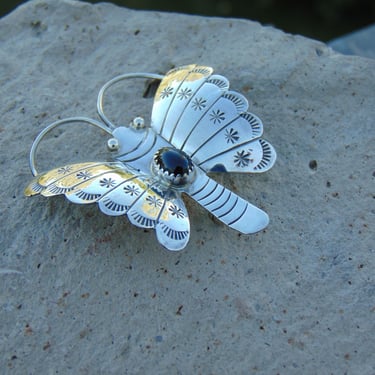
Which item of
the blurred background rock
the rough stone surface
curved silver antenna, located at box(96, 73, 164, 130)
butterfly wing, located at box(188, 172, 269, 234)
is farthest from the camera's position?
the blurred background rock

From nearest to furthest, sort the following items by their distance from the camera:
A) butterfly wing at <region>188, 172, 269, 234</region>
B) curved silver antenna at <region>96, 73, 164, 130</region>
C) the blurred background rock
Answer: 1. butterfly wing at <region>188, 172, 269, 234</region>
2. curved silver antenna at <region>96, 73, 164, 130</region>
3. the blurred background rock

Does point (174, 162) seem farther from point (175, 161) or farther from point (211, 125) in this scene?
point (211, 125)

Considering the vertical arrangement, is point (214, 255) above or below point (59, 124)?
below

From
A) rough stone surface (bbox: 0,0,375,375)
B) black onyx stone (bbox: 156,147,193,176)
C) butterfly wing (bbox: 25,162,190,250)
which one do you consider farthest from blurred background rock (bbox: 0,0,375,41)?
butterfly wing (bbox: 25,162,190,250)

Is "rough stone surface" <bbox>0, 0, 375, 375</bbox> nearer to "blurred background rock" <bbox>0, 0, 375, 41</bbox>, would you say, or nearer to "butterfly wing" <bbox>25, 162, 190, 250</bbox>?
"butterfly wing" <bbox>25, 162, 190, 250</bbox>

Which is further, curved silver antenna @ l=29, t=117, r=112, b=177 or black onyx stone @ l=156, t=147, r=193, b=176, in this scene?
curved silver antenna @ l=29, t=117, r=112, b=177

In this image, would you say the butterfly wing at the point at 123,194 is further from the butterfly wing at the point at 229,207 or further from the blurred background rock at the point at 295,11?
the blurred background rock at the point at 295,11

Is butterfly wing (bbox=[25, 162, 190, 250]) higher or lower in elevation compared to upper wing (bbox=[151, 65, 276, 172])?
higher

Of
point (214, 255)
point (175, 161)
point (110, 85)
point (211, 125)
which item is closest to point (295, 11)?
point (110, 85)

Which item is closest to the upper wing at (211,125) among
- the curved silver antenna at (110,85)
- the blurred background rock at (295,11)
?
the curved silver antenna at (110,85)
